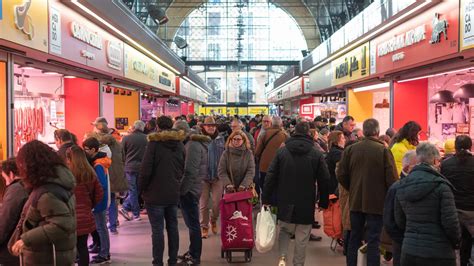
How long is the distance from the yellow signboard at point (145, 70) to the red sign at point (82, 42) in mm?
954

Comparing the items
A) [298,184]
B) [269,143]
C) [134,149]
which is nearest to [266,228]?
[298,184]

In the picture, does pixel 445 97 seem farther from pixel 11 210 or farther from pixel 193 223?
pixel 11 210

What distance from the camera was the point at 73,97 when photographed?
962cm

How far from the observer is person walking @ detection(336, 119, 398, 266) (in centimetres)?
509

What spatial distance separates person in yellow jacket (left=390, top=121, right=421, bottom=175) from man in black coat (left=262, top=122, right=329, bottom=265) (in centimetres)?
114

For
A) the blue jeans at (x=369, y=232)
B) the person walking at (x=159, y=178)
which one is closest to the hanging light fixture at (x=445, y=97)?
the blue jeans at (x=369, y=232)

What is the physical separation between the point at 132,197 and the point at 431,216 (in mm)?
6292

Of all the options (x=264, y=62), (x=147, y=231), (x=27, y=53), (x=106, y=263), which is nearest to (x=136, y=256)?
(x=106, y=263)

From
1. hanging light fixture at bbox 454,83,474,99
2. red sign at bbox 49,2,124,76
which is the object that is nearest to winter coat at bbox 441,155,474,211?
hanging light fixture at bbox 454,83,474,99

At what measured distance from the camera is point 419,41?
24.3 feet

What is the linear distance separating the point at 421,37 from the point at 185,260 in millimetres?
4262

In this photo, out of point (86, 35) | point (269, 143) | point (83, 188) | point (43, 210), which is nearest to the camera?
point (43, 210)

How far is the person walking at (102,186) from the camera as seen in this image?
5.90 metres

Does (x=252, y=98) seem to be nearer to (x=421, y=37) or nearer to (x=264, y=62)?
(x=264, y=62)
